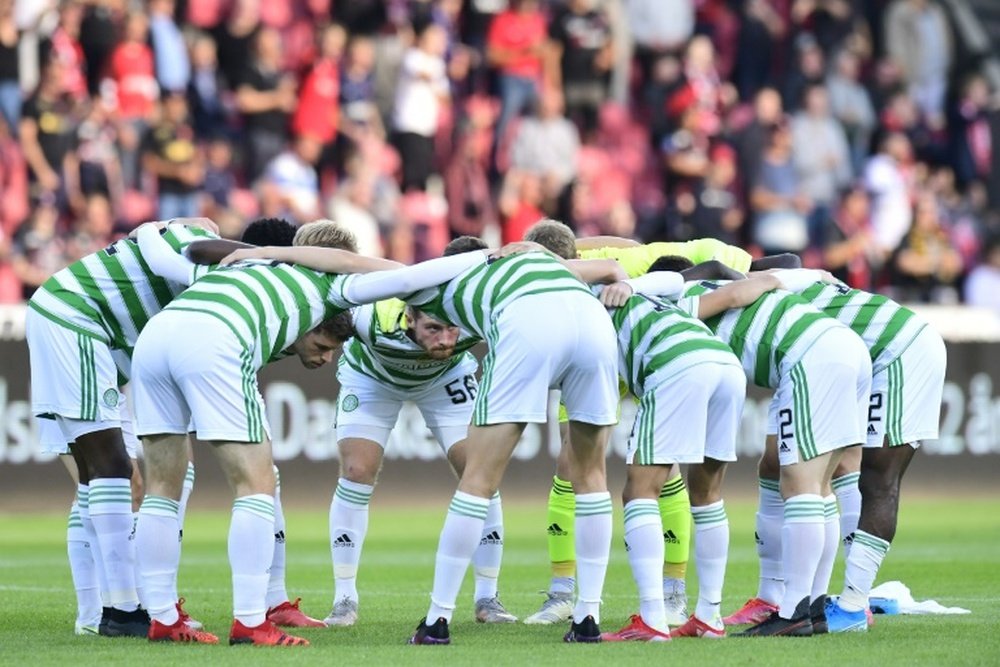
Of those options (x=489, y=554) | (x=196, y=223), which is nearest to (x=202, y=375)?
(x=196, y=223)

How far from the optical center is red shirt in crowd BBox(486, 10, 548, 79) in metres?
22.7

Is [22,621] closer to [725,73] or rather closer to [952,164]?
[725,73]

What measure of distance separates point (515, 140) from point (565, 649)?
45.2ft

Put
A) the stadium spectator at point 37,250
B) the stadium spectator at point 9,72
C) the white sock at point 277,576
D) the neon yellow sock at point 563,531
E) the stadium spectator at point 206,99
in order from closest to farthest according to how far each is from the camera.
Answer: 1. the white sock at point 277,576
2. the neon yellow sock at point 563,531
3. the stadium spectator at point 37,250
4. the stadium spectator at point 9,72
5. the stadium spectator at point 206,99

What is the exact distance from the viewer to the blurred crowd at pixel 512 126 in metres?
19.3

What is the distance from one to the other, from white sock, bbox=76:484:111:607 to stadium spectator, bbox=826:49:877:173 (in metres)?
16.9

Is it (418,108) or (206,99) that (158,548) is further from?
(418,108)

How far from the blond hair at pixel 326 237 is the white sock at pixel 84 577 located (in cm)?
197

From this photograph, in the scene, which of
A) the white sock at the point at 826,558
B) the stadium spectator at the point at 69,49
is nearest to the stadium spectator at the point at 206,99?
the stadium spectator at the point at 69,49

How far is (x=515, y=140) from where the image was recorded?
22.1 m

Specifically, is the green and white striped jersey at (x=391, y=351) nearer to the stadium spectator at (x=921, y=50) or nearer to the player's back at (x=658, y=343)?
the player's back at (x=658, y=343)

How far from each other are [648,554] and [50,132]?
455 inches

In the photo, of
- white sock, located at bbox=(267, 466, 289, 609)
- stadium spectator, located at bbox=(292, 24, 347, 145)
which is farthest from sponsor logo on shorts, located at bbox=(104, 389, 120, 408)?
stadium spectator, located at bbox=(292, 24, 347, 145)

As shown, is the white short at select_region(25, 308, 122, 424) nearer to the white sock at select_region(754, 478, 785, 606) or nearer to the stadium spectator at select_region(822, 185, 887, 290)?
the white sock at select_region(754, 478, 785, 606)
